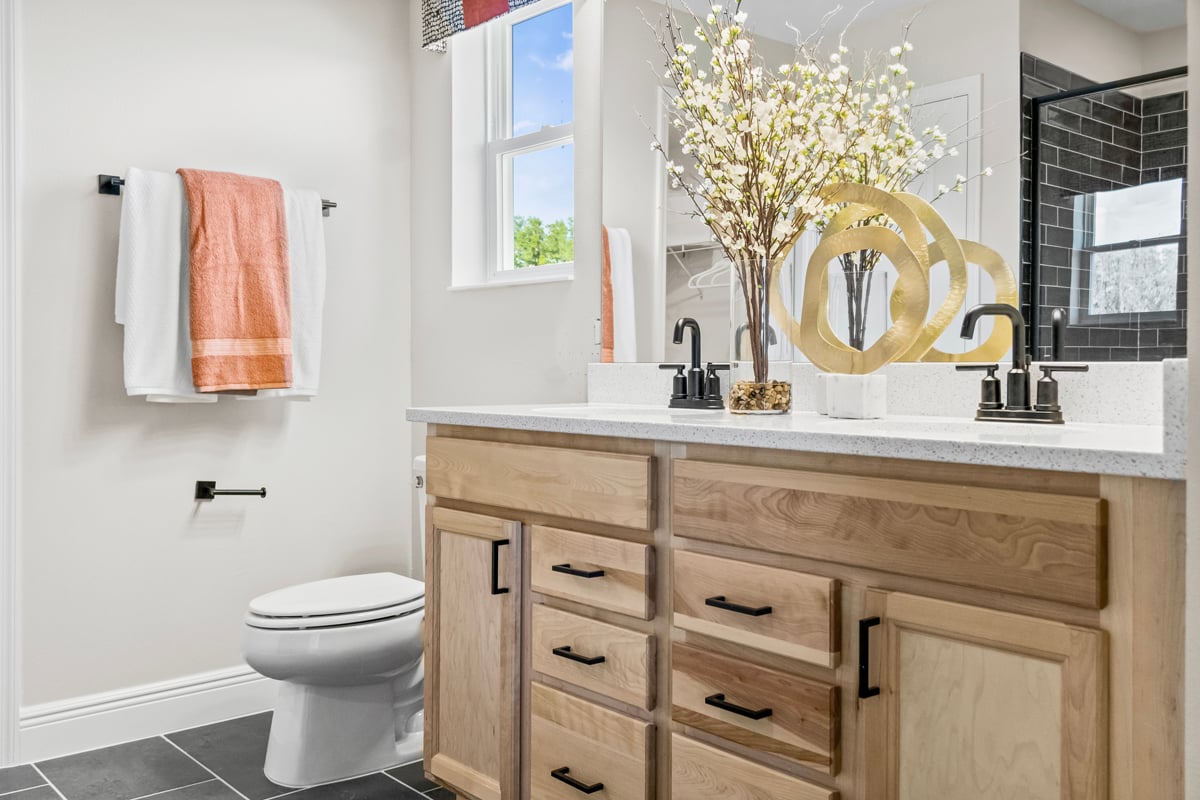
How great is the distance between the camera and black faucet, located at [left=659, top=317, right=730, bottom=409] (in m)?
2.01

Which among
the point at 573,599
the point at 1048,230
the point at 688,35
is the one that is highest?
the point at 688,35

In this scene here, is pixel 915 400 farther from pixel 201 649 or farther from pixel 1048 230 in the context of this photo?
pixel 201 649

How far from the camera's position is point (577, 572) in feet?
5.27

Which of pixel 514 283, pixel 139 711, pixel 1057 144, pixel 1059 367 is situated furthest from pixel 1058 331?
pixel 139 711

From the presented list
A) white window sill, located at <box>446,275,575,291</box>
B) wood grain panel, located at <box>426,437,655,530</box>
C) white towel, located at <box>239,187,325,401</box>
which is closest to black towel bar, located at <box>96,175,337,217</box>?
white towel, located at <box>239,187,325,401</box>

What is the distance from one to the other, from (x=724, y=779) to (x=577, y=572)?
402 mm

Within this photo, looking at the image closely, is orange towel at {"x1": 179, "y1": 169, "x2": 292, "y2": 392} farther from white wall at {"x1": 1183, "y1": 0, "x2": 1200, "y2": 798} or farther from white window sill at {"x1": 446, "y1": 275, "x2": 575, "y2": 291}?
white wall at {"x1": 1183, "y1": 0, "x2": 1200, "y2": 798}

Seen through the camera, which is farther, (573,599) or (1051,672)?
(573,599)

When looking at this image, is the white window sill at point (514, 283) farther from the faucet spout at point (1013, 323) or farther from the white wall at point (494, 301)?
the faucet spout at point (1013, 323)

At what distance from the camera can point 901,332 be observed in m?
1.64

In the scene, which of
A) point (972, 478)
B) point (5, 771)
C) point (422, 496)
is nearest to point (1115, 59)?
point (972, 478)

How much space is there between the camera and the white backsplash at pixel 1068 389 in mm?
1419

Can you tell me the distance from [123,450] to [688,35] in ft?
5.74

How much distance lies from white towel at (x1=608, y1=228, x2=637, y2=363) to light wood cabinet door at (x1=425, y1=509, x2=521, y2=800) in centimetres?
66
